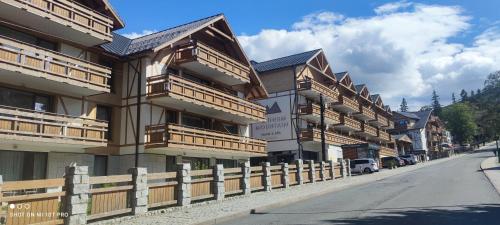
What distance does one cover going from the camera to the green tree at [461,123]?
442 feet

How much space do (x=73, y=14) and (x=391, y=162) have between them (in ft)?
150

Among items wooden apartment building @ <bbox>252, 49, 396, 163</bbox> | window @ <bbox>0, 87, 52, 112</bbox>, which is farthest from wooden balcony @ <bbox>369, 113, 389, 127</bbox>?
window @ <bbox>0, 87, 52, 112</bbox>

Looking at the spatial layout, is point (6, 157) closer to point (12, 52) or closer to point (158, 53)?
point (12, 52)

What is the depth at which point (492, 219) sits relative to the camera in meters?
12.2

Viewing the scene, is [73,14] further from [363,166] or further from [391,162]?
[391,162]

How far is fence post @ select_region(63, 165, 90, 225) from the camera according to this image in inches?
494

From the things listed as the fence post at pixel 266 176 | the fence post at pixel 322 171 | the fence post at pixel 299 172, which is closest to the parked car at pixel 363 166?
the fence post at pixel 322 171

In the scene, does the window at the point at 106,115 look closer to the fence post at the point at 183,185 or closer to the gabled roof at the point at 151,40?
the gabled roof at the point at 151,40

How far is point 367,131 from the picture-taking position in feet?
206

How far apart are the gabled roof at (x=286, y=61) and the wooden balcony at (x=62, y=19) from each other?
2416cm

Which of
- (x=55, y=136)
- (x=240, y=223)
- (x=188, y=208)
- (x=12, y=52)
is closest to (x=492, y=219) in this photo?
(x=240, y=223)

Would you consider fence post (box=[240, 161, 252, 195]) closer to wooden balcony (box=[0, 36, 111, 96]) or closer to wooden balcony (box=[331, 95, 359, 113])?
wooden balcony (box=[0, 36, 111, 96])

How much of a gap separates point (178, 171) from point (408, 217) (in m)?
8.55

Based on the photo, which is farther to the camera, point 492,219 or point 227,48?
point 227,48
